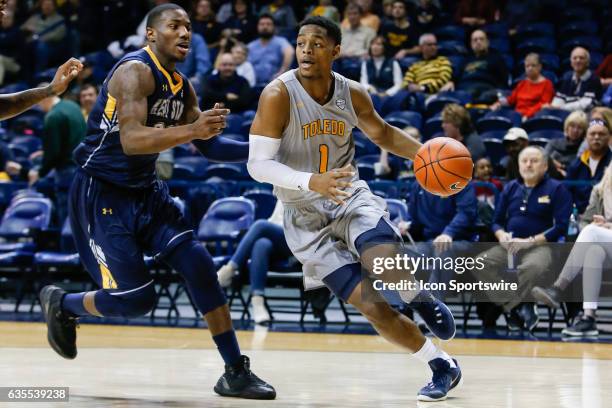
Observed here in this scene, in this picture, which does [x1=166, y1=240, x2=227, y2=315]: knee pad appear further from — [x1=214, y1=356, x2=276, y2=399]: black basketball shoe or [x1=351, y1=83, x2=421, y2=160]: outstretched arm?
[x1=351, y1=83, x2=421, y2=160]: outstretched arm

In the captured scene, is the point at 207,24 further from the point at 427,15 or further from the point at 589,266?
the point at 589,266

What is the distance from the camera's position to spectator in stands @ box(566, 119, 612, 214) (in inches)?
347

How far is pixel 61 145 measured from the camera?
1019cm

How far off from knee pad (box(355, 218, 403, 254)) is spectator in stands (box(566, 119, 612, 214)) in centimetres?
430

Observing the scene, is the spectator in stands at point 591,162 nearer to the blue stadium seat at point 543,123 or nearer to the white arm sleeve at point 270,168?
the blue stadium seat at point 543,123

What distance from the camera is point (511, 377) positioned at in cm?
574

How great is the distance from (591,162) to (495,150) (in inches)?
61.2

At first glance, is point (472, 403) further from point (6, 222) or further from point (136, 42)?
point (136, 42)

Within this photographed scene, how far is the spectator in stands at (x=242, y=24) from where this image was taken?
14.1m

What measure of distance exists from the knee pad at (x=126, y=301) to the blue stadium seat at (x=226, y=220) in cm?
410

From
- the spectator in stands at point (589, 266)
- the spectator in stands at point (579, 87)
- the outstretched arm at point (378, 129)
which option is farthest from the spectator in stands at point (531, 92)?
the outstretched arm at point (378, 129)

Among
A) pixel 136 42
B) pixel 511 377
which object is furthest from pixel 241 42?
pixel 511 377

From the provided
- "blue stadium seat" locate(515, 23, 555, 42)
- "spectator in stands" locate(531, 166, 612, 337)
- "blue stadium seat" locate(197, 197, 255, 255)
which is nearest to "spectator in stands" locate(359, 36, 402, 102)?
"blue stadium seat" locate(515, 23, 555, 42)

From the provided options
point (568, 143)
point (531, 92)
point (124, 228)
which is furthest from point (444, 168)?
point (531, 92)
